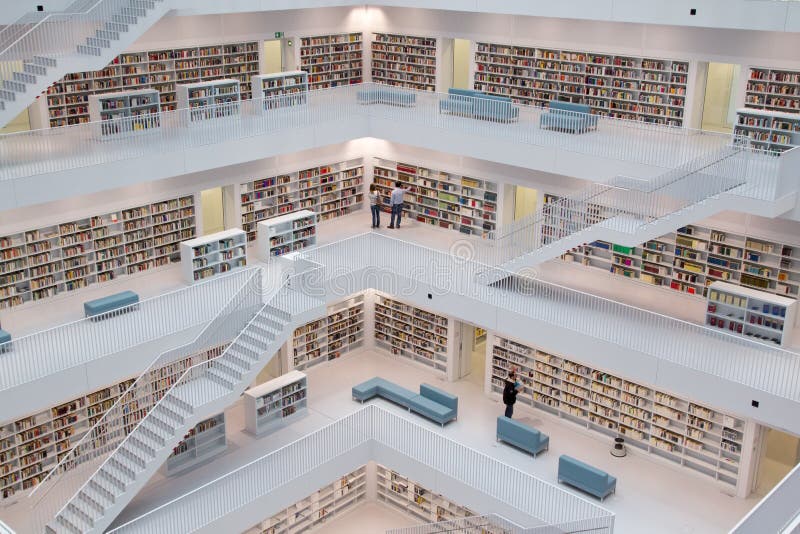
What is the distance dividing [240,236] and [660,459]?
10.2 metres

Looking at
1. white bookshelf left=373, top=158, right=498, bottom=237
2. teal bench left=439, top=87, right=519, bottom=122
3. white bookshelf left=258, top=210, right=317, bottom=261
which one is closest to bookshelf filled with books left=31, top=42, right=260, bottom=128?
white bookshelf left=258, top=210, right=317, bottom=261

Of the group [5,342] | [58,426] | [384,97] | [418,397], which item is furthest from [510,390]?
[5,342]

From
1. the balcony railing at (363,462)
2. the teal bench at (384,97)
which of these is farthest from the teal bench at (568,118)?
the balcony railing at (363,462)

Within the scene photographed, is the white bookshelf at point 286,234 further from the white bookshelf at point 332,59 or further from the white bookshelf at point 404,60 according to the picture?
the white bookshelf at point 404,60

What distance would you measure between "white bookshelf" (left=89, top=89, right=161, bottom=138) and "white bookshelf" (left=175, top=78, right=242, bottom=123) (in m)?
0.68

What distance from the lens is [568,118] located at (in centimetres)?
1928

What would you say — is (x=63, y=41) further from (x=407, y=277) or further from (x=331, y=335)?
(x=331, y=335)

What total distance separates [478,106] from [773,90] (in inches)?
254

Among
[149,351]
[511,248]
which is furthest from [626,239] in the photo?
[149,351]

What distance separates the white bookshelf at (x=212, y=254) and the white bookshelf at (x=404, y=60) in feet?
24.5

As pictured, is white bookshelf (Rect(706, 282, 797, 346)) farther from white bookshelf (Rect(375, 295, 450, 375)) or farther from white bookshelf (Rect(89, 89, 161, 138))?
white bookshelf (Rect(89, 89, 161, 138))

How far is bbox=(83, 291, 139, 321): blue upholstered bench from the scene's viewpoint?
54.1ft

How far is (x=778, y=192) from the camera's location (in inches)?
593

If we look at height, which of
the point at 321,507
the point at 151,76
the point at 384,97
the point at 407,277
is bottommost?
the point at 321,507
